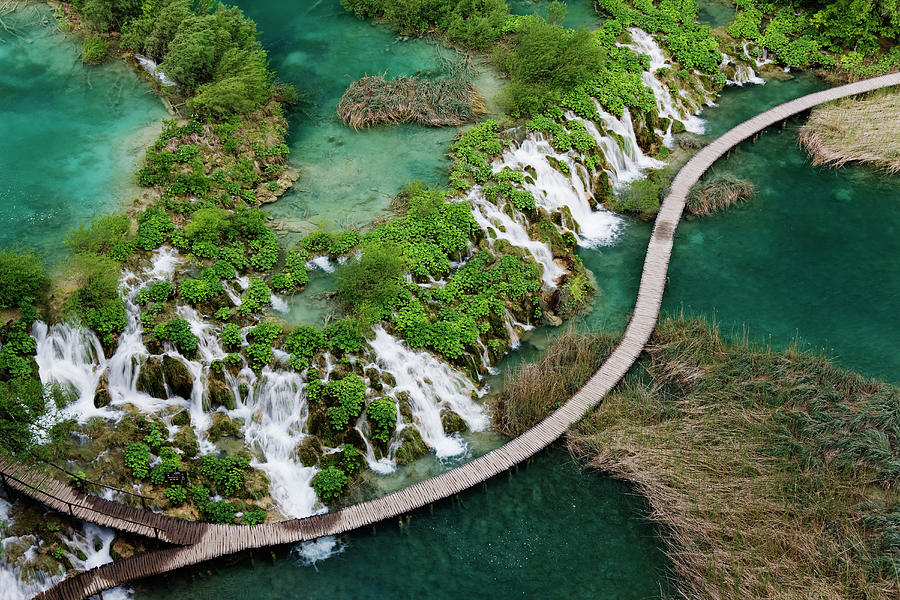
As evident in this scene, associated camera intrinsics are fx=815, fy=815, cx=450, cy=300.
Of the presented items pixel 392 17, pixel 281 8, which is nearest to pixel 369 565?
pixel 392 17

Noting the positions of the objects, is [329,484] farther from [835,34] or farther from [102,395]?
[835,34]

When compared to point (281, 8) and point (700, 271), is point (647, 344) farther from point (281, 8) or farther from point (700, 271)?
point (281, 8)

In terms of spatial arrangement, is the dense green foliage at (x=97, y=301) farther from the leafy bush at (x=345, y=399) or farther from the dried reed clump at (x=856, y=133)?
the dried reed clump at (x=856, y=133)

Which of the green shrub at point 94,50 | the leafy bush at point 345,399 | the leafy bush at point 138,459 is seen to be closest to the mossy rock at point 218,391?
the leafy bush at point 138,459

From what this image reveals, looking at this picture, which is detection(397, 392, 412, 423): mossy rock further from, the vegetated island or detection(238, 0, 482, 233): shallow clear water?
detection(238, 0, 482, 233): shallow clear water

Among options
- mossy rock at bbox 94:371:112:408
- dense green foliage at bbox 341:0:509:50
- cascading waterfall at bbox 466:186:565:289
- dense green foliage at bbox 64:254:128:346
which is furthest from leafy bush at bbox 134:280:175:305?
dense green foliage at bbox 341:0:509:50

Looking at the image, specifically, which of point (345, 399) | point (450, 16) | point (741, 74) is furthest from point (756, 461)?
point (450, 16)
